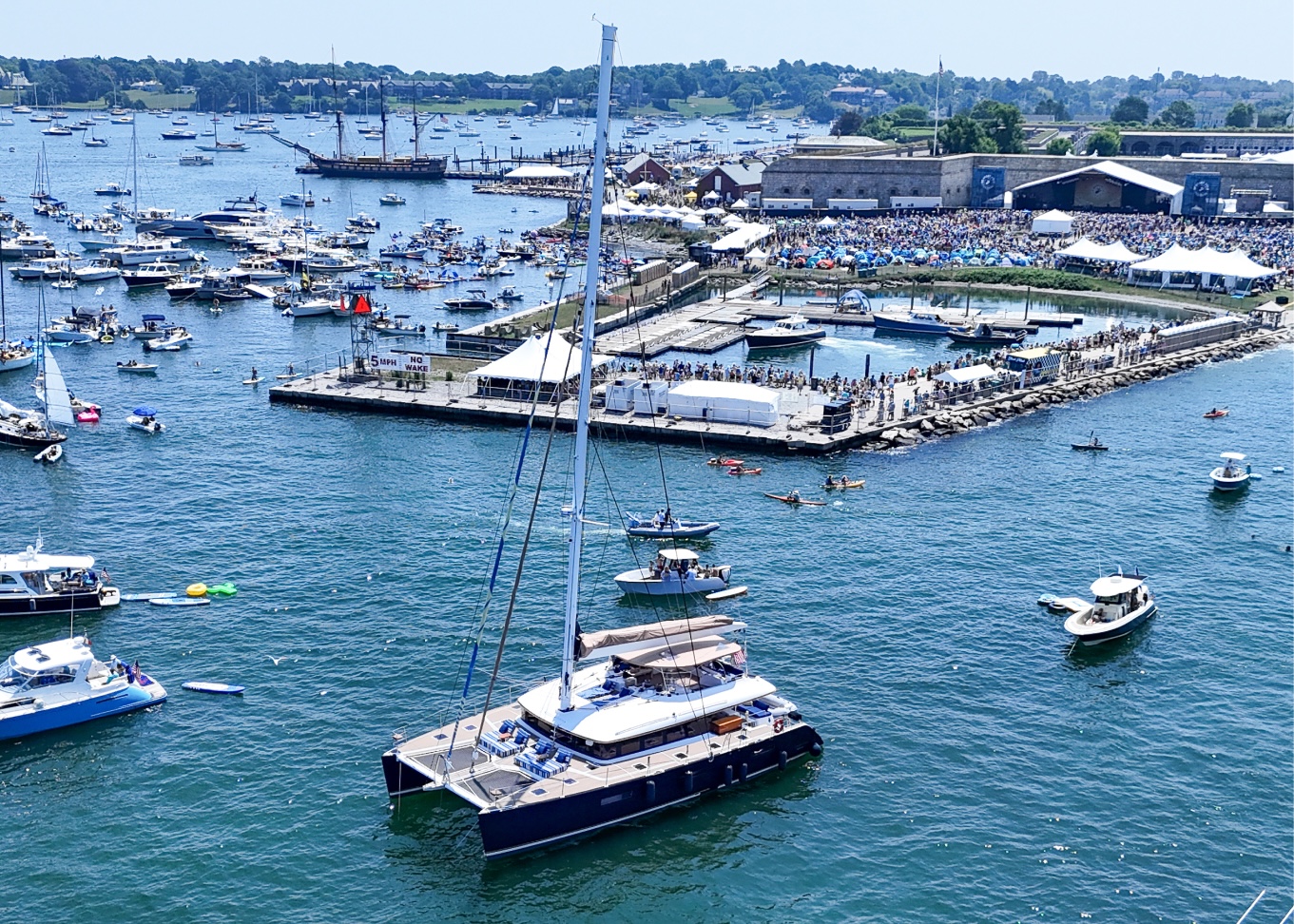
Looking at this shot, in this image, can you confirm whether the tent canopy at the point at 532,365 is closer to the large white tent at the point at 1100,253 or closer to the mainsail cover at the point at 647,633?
the mainsail cover at the point at 647,633

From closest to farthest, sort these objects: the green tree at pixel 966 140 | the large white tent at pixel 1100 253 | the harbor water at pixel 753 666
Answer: the harbor water at pixel 753 666
the large white tent at pixel 1100 253
the green tree at pixel 966 140

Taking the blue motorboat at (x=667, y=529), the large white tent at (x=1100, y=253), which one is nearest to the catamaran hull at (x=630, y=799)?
the blue motorboat at (x=667, y=529)

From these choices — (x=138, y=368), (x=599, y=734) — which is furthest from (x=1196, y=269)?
(x=599, y=734)

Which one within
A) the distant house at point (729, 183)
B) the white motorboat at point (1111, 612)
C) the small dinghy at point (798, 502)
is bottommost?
the white motorboat at point (1111, 612)

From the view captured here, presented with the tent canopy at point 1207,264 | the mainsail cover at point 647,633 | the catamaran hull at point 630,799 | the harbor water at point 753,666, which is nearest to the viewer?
the catamaran hull at point 630,799

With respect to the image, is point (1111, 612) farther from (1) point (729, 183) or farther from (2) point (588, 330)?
(1) point (729, 183)

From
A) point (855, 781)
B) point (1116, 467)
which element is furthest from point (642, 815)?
point (1116, 467)

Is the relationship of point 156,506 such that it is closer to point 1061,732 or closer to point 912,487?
point 912,487
